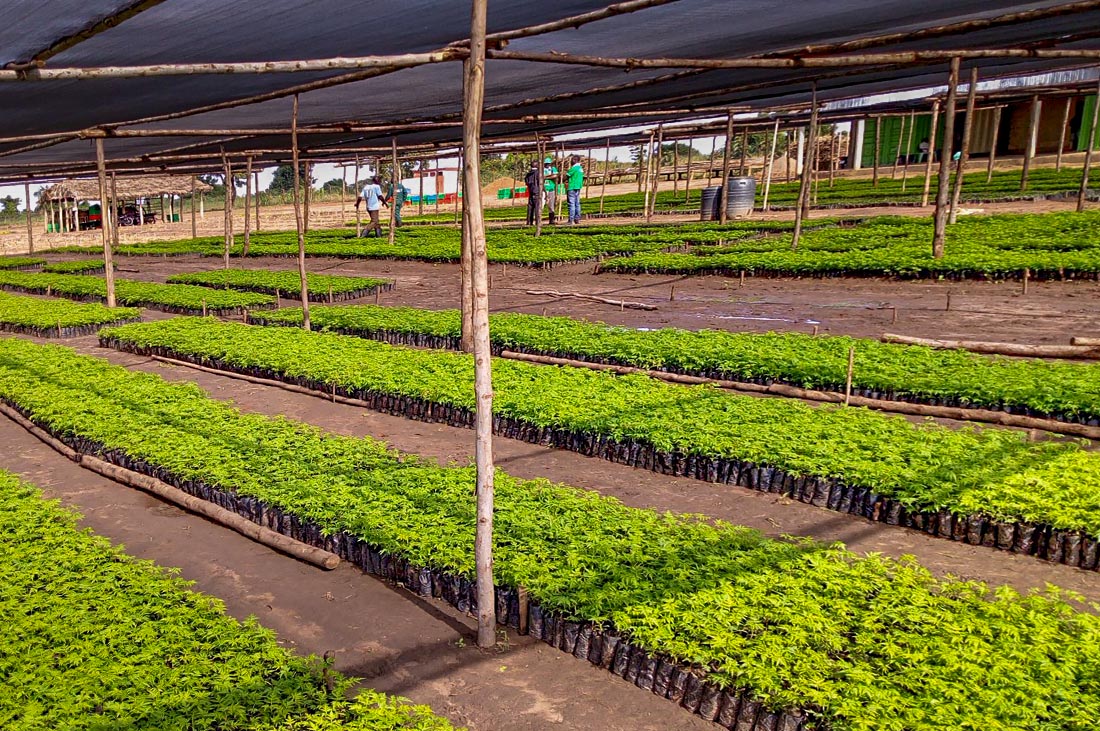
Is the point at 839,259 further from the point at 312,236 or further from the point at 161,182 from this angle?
the point at 161,182

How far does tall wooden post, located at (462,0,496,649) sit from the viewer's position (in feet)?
15.6

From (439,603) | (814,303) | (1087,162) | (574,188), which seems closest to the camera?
(439,603)

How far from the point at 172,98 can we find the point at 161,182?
4660 centimetres

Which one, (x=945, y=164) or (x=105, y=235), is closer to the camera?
(x=945, y=164)

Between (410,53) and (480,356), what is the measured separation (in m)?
5.03

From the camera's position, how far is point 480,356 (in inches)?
196

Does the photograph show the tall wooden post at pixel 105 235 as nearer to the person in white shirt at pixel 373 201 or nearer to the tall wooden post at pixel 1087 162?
the person in white shirt at pixel 373 201

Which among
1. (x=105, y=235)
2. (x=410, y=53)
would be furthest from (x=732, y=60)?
(x=105, y=235)

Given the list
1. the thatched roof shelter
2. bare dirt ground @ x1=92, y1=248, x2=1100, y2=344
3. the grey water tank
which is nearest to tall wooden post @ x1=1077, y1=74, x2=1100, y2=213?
bare dirt ground @ x1=92, y1=248, x2=1100, y2=344

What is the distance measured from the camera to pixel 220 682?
405 centimetres

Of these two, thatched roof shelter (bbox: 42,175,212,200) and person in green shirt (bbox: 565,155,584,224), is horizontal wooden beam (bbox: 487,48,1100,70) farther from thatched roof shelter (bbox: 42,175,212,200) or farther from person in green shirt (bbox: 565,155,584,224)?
thatched roof shelter (bbox: 42,175,212,200)

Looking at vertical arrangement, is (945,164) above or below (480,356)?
above

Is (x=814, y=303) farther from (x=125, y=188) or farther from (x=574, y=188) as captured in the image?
(x=125, y=188)

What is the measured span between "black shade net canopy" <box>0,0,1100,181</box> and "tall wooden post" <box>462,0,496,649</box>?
0.82m
